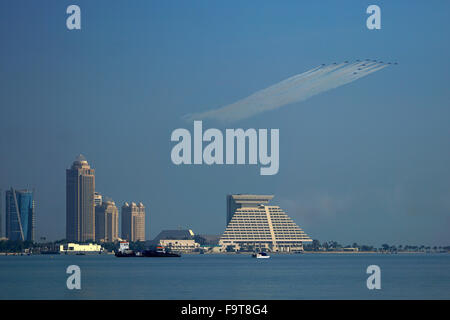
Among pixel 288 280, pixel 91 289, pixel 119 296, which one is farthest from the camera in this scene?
pixel 288 280

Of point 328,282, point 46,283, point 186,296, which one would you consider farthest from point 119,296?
point 328,282

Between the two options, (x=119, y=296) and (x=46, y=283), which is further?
(x=46, y=283)

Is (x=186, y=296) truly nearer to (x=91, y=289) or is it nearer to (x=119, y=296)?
(x=119, y=296)
